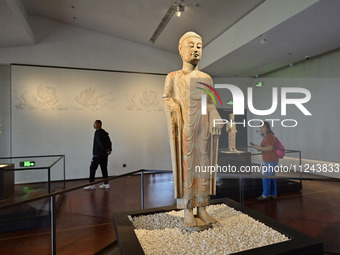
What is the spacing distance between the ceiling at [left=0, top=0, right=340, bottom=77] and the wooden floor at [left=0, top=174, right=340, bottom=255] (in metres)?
2.97

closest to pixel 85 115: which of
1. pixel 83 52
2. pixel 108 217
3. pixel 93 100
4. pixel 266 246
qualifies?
pixel 93 100

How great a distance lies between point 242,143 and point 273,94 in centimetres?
180

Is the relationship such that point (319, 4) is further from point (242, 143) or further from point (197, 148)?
point (242, 143)

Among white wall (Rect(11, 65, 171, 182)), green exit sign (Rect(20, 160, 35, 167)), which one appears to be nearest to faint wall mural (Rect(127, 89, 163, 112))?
white wall (Rect(11, 65, 171, 182))

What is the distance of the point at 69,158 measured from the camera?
703cm

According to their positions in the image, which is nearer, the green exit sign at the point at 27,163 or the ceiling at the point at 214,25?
the ceiling at the point at 214,25

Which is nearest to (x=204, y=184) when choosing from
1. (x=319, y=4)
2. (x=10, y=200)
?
(x=10, y=200)

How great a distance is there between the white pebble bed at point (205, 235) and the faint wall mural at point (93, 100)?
16.4ft

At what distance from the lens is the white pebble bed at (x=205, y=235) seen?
222 cm

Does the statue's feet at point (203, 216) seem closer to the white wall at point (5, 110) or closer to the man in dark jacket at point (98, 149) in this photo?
the man in dark jacket at point (98, 149)

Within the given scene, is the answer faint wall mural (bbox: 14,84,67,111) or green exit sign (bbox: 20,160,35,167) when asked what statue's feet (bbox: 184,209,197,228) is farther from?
faint wall mural (bbox: 14,84,67,111)

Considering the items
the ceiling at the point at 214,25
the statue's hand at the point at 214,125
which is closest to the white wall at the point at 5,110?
the ceiling at the point at 214,25

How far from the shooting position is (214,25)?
5848 millimetres

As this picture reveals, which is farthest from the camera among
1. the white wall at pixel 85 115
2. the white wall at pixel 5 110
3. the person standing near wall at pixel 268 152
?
the white wall at pixel 85 115
